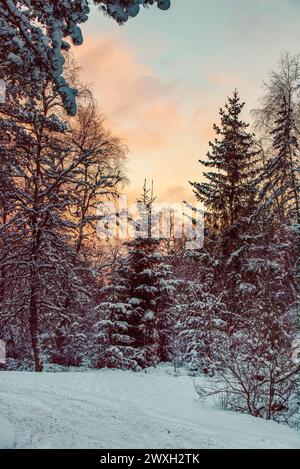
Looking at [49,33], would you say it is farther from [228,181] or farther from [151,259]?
[228,181]

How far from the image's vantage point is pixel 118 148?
1823 centimetres

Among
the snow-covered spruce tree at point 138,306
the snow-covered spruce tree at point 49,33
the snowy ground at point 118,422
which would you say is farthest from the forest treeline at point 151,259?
the snow-covered spruce tree at point 49,33

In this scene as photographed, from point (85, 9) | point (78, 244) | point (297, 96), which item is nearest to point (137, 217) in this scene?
point (78, 244)

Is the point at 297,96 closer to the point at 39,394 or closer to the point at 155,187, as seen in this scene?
the point at 155,187

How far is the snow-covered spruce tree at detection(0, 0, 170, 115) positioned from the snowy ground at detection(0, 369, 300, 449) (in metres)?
4.07

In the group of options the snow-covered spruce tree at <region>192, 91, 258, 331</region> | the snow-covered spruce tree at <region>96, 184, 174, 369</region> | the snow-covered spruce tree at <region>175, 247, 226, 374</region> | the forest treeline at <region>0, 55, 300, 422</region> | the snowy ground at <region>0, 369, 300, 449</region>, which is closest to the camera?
the snowy ground at <region>0, 369, 300, 449</region>

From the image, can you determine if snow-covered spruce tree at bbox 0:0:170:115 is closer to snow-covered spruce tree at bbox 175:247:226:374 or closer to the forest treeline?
the forest treeline

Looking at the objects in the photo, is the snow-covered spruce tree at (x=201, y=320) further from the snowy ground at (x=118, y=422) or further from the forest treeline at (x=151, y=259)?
the snowy ground at (x=118, y=422)

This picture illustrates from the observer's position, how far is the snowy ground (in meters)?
4.81

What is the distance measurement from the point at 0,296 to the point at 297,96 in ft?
45.7

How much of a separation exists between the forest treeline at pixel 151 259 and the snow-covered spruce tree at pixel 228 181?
6cm

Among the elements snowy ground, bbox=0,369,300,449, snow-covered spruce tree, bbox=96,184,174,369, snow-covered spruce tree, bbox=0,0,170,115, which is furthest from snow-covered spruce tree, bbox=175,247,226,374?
snow-covered spruce tree, bbox=0,0,170,115

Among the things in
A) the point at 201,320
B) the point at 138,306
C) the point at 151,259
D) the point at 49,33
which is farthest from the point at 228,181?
the point at 49,33

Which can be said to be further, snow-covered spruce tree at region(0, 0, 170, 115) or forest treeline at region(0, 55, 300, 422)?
forest treeline at region(0, 55, 300, 422)
